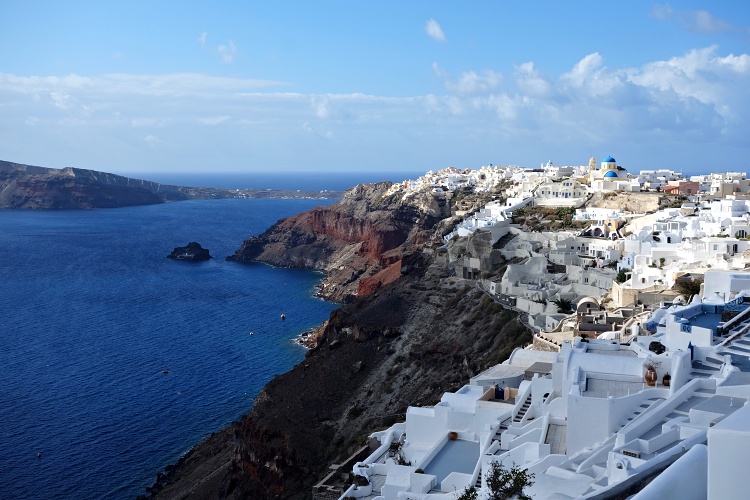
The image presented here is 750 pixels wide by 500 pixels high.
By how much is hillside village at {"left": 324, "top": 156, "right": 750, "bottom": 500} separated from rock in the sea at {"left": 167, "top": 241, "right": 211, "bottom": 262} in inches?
2443

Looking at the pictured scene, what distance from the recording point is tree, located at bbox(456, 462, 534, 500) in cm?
1145

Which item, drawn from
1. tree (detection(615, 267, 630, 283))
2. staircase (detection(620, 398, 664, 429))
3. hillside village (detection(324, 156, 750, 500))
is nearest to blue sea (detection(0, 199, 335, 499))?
hillside village (detection(324, 156, 750, 500))

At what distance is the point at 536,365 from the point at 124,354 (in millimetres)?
36187

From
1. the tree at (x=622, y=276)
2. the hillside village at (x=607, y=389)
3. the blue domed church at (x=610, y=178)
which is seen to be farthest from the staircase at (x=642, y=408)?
the blue domed church at (x=610, y=178)

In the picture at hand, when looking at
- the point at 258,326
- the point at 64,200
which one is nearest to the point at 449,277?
the point at 258,326

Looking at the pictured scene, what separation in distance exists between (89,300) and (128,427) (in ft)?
112

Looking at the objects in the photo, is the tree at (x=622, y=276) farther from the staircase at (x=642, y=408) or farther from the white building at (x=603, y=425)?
the staircase at (x=642, y=408)

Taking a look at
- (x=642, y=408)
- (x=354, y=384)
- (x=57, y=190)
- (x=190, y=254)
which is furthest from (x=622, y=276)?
(x=57, y=190)

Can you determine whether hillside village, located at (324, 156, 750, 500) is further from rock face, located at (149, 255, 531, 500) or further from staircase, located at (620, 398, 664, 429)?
rock face, located at (149, 255, 531, 500)

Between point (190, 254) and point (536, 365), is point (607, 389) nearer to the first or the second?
point (536, 365)

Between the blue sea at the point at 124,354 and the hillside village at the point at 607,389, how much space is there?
15.8 meters

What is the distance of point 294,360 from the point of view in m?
49.0

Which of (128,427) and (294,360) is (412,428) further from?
(294,360)

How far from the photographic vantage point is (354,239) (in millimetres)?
91688
